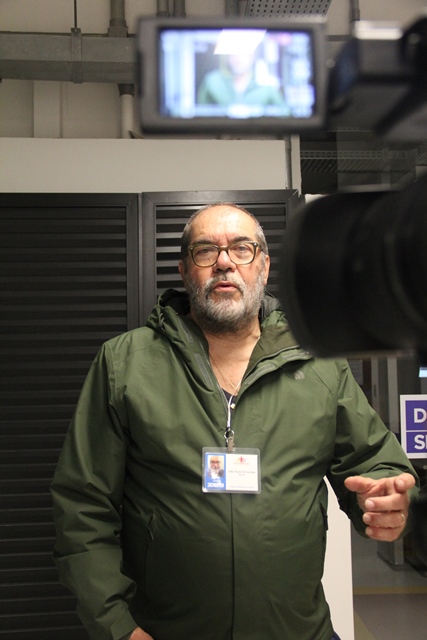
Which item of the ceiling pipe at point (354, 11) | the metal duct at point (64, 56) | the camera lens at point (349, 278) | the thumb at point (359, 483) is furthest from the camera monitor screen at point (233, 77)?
the ceiling pipe at point (354, 11)

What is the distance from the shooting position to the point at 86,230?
2.48m

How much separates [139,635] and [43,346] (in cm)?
126

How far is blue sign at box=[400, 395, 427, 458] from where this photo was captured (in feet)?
8.68

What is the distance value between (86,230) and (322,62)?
2036 millimetres

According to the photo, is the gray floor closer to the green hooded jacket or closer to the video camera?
the green hooded jacket

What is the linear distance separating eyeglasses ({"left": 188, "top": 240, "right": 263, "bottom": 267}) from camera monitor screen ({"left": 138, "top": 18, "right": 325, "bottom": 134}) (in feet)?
3.96

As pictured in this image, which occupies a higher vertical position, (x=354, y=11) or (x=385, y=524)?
(x=354, y=11)

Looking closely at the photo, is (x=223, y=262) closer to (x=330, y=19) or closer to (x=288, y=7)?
(x=288, y=7)

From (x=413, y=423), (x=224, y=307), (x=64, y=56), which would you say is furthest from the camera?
(x=413, y=423)

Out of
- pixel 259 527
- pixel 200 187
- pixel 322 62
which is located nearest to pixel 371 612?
pixel 259 527

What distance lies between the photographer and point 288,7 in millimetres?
2344

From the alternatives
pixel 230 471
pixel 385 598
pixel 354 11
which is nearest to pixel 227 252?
pixel 230 471

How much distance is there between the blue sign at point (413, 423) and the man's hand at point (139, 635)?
154 cm

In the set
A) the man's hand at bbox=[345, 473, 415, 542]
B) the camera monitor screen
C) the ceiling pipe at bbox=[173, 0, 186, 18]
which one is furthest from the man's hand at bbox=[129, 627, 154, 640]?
the ceiling pipe at bbox=[173, 0, 186, 18]
